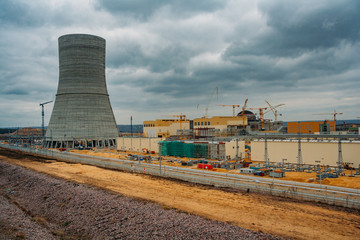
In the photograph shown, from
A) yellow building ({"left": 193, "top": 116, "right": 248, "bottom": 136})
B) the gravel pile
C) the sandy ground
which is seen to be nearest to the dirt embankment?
the gravel pile

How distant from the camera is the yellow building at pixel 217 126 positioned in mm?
74438

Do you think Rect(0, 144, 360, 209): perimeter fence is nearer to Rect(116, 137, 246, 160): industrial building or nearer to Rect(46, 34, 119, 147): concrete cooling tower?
Rect(116, 137, 246, 160): industrial building

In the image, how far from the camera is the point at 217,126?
78625 mm

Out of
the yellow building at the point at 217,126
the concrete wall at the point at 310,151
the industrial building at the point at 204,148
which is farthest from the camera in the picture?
the yellow building at the point at 217,126

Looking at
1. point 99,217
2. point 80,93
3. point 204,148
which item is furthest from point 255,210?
point 80,93

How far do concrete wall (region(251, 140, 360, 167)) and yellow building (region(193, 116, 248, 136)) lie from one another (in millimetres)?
30723

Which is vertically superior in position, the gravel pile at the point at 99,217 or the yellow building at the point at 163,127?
the yellow building at the point at 163,127

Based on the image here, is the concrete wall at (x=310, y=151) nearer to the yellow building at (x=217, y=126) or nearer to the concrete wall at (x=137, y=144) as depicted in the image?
the concrete wall at (x=137, y=144)

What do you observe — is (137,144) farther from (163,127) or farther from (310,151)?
(310,151)

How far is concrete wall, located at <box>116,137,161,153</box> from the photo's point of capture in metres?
58.8

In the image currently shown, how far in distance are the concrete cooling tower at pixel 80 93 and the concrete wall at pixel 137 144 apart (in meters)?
5.17

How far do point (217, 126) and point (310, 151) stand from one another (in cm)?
4255

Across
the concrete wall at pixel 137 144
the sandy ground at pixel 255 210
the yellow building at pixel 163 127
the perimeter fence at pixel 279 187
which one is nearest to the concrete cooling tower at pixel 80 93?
the concrete wall at pixel 137 144

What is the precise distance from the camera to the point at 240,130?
79500 millimetres
